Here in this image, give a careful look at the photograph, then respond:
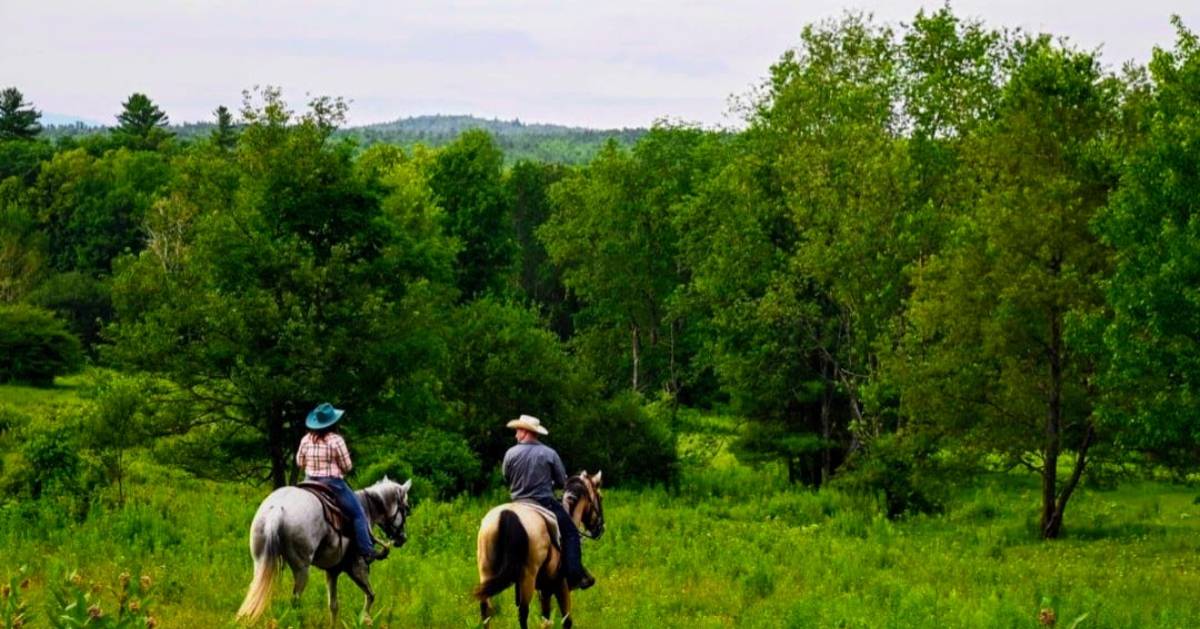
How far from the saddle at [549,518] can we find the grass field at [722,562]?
57.2 inches

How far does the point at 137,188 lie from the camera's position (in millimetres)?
90125

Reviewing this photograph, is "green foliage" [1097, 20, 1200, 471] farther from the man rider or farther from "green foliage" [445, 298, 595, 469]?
"green foliage" [445, 298, 595, 469]

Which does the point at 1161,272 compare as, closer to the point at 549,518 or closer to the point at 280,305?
the point at 549,518

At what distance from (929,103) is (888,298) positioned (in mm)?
8094

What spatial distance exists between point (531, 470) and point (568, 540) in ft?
3.18

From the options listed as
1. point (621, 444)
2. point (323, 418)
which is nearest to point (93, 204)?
point (621, 444)

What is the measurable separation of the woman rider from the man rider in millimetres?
1935

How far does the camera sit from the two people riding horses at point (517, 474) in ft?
45.6

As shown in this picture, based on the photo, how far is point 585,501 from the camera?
595 inches

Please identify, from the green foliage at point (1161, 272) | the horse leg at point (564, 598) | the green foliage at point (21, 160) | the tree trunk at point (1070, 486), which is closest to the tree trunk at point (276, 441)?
the horse leg at point (564, 598)

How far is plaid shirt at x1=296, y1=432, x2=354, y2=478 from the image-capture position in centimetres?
1431

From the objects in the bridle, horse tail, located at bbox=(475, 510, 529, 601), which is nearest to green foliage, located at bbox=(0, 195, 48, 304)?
the bridle

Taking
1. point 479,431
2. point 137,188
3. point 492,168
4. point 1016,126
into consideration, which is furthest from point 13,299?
point 1016,126

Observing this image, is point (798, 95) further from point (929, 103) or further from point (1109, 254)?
point (1109, 254)
